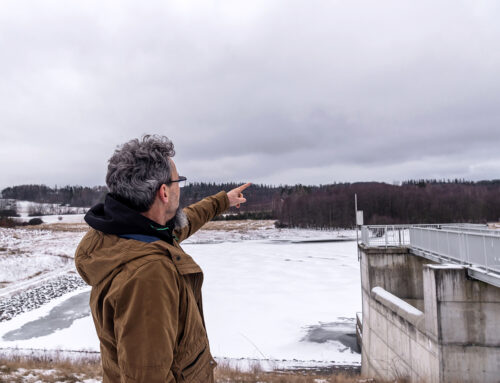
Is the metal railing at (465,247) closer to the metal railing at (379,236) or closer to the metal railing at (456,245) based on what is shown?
the metal railing at (456,245)

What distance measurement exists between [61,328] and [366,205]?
91.8m

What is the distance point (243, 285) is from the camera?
23266mm

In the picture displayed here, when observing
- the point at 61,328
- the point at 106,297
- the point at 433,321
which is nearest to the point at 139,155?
the point at 106,297

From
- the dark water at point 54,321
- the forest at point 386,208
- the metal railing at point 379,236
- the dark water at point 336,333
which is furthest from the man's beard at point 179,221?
the forest at point 386,208

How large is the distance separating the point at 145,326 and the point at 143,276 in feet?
0.66

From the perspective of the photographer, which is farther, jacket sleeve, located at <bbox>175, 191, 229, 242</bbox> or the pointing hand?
the pointing hand

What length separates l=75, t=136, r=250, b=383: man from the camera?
138 cm

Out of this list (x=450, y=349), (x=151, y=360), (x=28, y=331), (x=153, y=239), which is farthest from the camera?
(x=28, y=331)

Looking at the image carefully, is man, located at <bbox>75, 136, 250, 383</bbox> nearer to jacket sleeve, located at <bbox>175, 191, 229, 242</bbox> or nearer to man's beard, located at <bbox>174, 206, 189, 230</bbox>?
man's beard, located at <bbox>174, 206, 189, 230</bbox>

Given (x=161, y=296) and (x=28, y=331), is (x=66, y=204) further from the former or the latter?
(x=161, y=296)

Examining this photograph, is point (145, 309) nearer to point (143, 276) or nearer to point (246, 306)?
point (143, 276)

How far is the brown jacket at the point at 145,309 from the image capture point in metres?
1.38

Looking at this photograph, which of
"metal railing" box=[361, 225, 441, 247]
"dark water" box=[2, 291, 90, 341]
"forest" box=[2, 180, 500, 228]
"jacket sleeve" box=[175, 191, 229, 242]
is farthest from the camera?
"forest" box=[2, 180, 500, 228]

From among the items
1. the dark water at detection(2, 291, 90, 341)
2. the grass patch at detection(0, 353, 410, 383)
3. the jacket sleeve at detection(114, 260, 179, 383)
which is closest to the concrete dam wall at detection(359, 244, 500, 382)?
the grass patch at detection(0, 353, 410, 383)
